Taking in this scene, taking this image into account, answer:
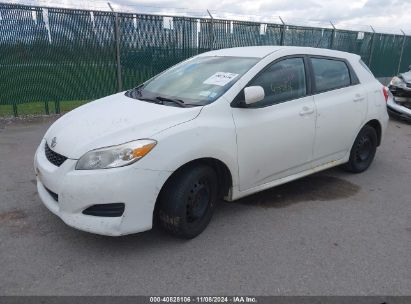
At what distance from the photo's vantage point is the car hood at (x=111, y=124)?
9.80 feet

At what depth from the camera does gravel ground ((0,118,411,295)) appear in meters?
2.75

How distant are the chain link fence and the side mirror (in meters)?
6.16

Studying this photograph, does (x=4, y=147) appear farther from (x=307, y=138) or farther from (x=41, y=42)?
(x=307, y=138)

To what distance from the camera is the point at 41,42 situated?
26.3ft

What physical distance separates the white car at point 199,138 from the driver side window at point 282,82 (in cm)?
1

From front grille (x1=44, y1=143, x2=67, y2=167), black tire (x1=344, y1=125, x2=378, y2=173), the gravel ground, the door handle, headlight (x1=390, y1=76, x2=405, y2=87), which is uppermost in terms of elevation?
the door handle

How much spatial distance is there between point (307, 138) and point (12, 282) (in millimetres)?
3045

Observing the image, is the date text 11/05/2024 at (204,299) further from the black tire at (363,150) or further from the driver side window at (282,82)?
the black tire at (363,150)

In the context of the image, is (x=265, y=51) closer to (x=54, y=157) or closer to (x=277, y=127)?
(x=277, y=127)

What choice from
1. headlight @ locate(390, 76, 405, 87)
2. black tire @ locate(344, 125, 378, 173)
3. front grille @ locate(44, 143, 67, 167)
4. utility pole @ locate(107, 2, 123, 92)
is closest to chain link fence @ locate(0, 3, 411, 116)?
utility pole @ locate(107, 2, 123, 92)

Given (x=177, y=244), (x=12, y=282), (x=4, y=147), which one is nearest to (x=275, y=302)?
(x=177, y=244)

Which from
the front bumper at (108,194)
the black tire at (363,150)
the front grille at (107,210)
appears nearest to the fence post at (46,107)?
the front bumper at (108,194)

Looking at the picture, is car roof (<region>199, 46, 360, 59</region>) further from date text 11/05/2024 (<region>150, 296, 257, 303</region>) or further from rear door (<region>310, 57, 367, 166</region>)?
date text 11/05/2024 (<region>150, 296, 257, 303</region>)

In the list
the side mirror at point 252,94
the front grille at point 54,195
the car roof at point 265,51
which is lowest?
the front grille at point 54,195
